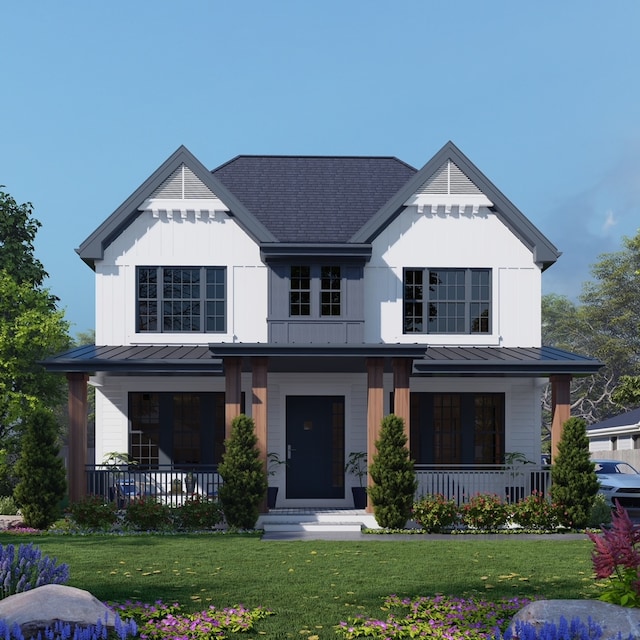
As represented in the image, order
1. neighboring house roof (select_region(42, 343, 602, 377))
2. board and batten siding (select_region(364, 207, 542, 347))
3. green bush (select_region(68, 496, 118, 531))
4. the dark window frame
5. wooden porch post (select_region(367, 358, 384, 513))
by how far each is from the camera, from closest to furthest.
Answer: green bush (select_region(68, 496, 118, 531)) < neighboring house roof (select_region(42, 343, 602, 377)) < wooden porch post (select_region(367, 358, 384, 513)) < the dark window frame < board and batten siding (select_region(364, 207, 542, 347))

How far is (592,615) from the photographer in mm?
7586

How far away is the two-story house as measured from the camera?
2162cm

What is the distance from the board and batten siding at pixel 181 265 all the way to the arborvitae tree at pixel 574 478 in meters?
8.18

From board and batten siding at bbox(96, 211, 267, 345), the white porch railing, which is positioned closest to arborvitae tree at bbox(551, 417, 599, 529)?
the white porch railing


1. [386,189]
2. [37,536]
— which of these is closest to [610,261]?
[386,189]

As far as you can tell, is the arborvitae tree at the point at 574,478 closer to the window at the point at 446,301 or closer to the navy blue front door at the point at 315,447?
the window at the point at 446,301

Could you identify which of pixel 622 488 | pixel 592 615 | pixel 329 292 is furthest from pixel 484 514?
pixel 592 615

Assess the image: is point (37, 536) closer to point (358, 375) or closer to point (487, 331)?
point (358, 375)

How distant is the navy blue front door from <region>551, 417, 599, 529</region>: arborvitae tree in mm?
5983

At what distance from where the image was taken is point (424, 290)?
72.4ft

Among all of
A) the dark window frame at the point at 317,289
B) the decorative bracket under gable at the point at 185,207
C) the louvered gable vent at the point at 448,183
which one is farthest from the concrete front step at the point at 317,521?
the louvered gable vent at the point at 448,183

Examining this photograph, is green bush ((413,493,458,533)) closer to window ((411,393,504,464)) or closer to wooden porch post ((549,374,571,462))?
wooden porch post ((549,374,571,462))

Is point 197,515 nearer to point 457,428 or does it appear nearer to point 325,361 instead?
point 325,361

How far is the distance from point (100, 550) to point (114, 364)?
18.1ft
